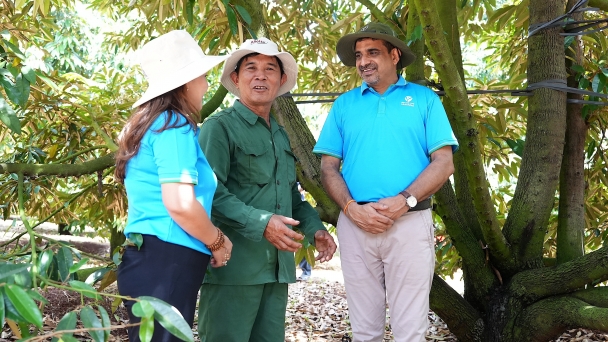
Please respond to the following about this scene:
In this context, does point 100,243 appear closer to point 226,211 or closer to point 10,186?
point 10,186

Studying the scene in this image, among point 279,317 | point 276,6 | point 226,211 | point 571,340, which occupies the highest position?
point 276,6

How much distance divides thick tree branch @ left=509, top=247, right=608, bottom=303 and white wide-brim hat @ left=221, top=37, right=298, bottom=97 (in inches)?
71.6

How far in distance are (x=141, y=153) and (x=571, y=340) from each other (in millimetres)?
3608

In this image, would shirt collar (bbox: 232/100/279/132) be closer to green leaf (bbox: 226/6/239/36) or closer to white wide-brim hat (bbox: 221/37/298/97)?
white wide-brim hat (bbox: 221/37/298/97)

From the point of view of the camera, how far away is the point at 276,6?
15.3 ft

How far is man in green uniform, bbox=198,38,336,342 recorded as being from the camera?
2.29m

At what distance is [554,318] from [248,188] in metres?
1.95

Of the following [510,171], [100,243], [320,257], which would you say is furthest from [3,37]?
[100,243]

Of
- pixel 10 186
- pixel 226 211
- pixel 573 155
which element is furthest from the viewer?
pixel 573 155

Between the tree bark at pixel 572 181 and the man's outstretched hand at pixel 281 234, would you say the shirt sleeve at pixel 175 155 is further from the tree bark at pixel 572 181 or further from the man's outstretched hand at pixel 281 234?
the tree bark at pixel 572 181

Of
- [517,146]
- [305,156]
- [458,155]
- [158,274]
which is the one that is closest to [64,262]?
[158,274]

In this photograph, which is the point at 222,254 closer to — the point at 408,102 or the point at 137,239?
the point at 137,239

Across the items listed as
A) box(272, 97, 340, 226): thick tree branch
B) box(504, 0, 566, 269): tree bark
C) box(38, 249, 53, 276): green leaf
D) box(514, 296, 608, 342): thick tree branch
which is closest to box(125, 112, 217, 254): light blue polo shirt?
box(38, 249, 53, 276): green leaf

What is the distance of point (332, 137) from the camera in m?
2.93
